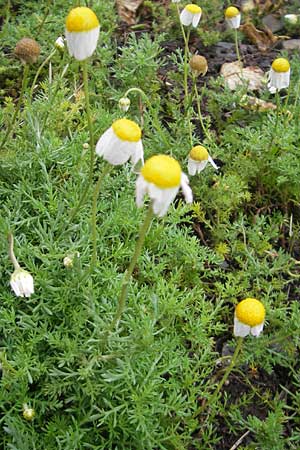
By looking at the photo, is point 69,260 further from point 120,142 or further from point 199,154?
point 199,154

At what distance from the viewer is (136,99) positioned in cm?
338

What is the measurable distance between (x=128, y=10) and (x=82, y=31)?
9.05ft

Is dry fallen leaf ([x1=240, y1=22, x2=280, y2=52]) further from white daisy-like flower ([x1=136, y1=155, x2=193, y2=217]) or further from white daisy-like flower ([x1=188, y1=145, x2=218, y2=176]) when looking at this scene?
white daisy-like flower ([x1=136, y1=155, x2=193, y2=217])

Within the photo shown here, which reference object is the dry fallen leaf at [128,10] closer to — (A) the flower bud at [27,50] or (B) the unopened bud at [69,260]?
(A) the flower bud at [27,50]

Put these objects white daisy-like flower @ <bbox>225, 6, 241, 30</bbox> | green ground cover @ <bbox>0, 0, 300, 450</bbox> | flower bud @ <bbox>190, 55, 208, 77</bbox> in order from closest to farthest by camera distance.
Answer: green ground cover @ <bbox>0, 0, 300, 450</bbox>, flower bud @ <bbox>190, 55, 208, 77</bbox>, white daisy-like flower @ <bbox>225, 6, 241, 30</bbox>

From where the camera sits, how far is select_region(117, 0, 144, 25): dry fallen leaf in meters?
4.20

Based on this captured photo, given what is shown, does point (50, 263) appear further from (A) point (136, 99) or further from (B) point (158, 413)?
(A) point (136, 99)

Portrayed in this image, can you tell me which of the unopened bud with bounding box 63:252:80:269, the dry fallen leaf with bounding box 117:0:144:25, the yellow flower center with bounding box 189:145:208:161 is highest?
the yellow flower center with bounding box 189:145:208:161

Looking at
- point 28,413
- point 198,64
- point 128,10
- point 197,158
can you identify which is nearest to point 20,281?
point 28,413

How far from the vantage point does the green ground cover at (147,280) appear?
210cm

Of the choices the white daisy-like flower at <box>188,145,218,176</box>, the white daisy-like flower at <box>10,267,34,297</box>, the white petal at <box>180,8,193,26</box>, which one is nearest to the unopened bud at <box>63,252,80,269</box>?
the white daisy-like flower at <box>10,267,34,297</box>

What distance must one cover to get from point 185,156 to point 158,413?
136cm

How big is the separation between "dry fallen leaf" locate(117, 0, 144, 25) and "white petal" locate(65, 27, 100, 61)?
267 cm

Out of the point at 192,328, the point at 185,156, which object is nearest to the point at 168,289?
the point at 192,328
